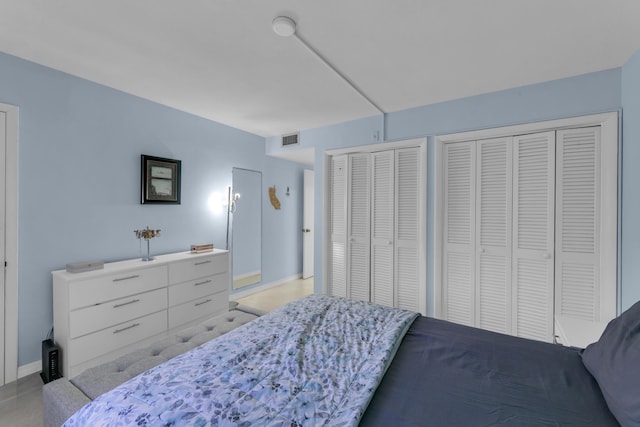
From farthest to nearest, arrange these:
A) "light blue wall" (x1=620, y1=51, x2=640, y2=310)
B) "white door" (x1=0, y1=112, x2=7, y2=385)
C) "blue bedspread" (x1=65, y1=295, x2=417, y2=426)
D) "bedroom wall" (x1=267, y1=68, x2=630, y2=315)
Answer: "bedroom wall" (x1=267, y1=68, x2=630, y2=315) < "white door" (x1=0, y1=112, x2=7, y2=385) < "light blue wall" (x1=620, y1=51, x2=640, y2=310) < "blue bedspread" (x1=65, y1=295, x2=417, y2=426)

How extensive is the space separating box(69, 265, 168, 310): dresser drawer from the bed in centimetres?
153

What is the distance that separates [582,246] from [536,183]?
643 mm

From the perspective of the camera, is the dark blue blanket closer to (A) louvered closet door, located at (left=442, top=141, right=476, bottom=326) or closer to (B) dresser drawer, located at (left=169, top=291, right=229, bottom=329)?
(A) louvered closet door, located at (left=442, top=141, right=476, bottom=326)

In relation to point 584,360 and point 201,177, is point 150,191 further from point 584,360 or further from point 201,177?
point 584,360

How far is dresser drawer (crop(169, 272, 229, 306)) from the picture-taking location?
9.32ft

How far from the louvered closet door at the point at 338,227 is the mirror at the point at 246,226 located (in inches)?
50.6

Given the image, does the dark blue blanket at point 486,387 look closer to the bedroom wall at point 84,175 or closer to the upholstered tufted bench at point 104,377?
the upholstered tufted bench at point 104,377

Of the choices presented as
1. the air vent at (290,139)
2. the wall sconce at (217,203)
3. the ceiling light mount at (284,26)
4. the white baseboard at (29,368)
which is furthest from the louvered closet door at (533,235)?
the white baseboard at (29,368)

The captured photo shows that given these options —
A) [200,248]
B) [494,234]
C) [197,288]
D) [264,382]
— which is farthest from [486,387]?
[200,248]

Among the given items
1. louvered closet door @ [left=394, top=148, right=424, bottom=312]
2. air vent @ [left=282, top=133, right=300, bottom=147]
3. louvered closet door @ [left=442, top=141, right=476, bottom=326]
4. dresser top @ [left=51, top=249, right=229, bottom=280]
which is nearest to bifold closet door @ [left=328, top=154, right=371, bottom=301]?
louvered closet door @ [left=394, top=148, right=424, bottom=312]

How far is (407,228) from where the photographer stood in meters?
3.25

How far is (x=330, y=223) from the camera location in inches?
150

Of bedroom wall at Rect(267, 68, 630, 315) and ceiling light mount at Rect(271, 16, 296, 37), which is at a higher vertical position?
ceiling light mount at Rect(271, 16, 296, 37)

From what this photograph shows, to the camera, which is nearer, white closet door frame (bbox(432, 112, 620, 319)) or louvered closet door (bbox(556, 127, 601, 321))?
white closet door frame (bbox(432, 112, 620, 319))
